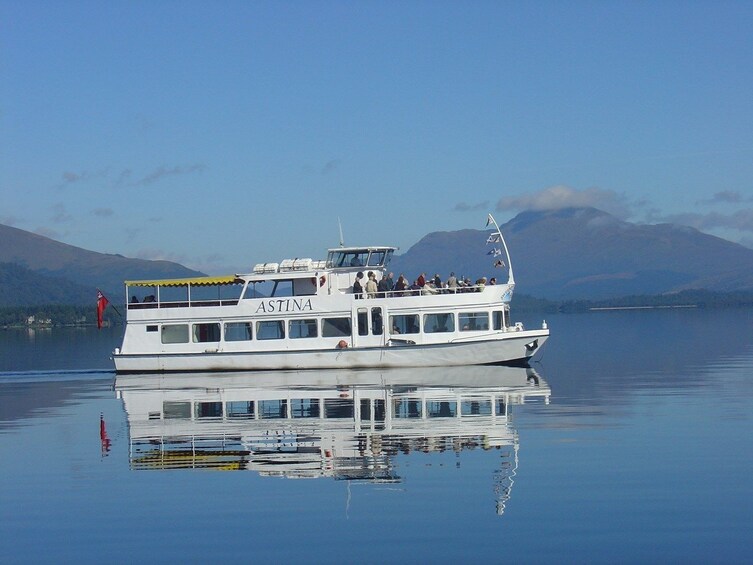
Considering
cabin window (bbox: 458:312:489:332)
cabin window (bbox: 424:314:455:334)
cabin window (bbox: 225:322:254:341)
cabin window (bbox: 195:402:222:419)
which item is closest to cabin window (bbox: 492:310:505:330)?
cabin window (bbox: 458:312:489:332)

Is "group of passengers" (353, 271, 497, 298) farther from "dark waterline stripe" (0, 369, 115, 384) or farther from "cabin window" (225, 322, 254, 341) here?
"dark waterline stripe" (0, 369, 115, 384)

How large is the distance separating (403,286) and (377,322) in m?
1.89

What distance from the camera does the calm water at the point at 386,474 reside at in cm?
1566

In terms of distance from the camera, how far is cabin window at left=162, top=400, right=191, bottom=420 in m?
30.9

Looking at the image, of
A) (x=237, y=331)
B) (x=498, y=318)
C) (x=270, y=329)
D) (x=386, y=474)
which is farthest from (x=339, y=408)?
(x=237, y=331)

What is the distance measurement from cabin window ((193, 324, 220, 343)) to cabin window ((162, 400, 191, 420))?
11.8m

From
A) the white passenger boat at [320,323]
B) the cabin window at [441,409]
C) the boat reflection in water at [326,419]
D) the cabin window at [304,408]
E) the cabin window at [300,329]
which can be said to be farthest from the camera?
the cabin window at [300,329]

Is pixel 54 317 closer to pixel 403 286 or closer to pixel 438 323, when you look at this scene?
pixel 403 286

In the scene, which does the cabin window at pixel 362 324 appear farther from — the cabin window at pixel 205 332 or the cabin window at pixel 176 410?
the cabin window at pixel 176 410

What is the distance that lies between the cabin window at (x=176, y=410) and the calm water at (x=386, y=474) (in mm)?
166

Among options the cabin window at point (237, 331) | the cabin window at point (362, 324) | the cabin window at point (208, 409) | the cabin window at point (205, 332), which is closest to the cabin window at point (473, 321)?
the cabin window at point (362, 324)

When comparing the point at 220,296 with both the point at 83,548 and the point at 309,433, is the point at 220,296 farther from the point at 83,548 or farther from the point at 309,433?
the point at 83,548

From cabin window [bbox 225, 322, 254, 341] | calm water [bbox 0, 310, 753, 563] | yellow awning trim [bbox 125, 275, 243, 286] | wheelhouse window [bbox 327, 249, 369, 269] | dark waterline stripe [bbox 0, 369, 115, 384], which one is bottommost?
calm water [bbox 0, 310, 753, 563]

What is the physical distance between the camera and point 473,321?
1767 inches
